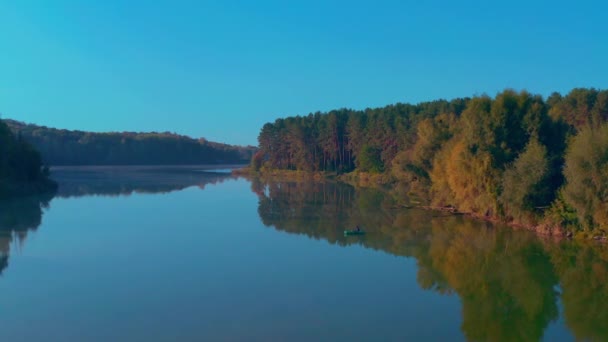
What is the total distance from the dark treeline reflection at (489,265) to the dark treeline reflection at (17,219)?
474 inches

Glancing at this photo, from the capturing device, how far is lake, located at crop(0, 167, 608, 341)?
12.2 meters

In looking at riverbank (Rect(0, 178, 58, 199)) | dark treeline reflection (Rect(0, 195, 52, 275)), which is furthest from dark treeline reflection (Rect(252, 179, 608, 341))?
riverbank (Rect(0, 178, 58, 199))

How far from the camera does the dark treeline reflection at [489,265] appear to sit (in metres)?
13.1

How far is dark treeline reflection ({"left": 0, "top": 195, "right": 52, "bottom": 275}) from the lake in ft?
0.60

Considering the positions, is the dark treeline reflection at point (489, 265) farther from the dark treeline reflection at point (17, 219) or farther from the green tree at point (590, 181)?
the dark treeline reflection at point (17, 219)

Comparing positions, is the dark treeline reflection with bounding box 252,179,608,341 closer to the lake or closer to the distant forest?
the lake

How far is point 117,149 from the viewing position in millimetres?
126062

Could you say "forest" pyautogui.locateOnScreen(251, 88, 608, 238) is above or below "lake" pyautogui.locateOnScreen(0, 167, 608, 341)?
above

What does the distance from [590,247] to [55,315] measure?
19544 mm

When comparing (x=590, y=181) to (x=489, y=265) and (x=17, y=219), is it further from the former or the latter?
(x=17, y=219)

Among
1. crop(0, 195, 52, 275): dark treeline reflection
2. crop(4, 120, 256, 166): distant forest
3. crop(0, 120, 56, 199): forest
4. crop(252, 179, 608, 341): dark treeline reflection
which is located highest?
crop(4, 120, 256, 166): distant forest

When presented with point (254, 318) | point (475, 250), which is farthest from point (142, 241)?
point (475, 250)

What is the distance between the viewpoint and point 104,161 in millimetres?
121625

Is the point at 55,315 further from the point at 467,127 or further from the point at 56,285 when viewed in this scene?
the point at 467,127
